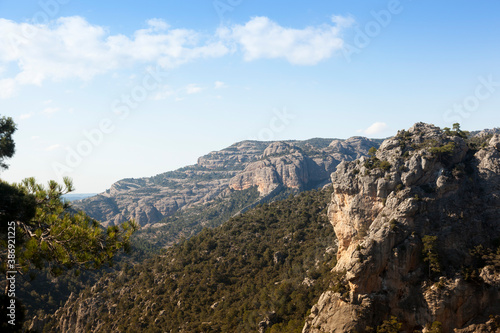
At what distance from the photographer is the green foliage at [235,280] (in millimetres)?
44281

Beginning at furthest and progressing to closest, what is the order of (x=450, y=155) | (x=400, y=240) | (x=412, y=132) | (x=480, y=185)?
(x=412, y=132)
(x=450, y=155)
(x=480, y=185)
(x=400, y=240)

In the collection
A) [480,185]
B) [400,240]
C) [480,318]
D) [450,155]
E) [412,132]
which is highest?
[412,132]

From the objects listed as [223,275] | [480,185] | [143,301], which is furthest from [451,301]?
[143,301]

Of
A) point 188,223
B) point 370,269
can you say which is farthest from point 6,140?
point 188,223

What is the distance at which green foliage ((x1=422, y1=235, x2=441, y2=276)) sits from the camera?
3461cm

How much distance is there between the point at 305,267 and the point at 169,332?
24.7m

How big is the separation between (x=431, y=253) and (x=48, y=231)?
38.6 m

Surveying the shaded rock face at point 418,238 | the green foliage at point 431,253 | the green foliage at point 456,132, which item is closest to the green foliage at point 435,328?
the shaded rock face at point 418,238

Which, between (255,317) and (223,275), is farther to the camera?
(223,275)

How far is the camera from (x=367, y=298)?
34.7 meters

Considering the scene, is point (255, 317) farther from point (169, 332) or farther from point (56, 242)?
point (56, 242)

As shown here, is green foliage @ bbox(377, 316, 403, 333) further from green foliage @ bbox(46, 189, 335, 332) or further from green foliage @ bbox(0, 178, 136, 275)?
green foliage @ bbox(0, 178, 136, 275)

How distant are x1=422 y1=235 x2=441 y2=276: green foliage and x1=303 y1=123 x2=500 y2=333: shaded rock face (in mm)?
659

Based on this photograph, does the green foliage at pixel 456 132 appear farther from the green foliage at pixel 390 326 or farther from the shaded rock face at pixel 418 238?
the green foliage at pixel 390 326
